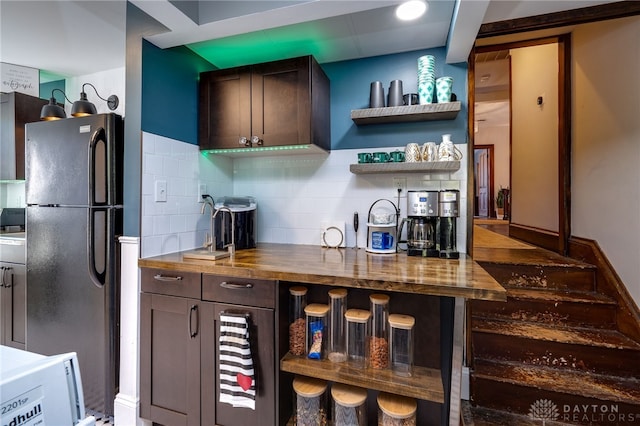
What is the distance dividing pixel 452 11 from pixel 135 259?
7.47 feet

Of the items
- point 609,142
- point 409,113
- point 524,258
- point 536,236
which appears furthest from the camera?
point 536,236

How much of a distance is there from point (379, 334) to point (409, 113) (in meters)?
1.29

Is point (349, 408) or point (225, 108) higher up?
point (225, 108)

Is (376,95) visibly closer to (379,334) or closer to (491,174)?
(379,334)

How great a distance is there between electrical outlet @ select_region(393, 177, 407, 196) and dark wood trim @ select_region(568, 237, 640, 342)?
156 cm

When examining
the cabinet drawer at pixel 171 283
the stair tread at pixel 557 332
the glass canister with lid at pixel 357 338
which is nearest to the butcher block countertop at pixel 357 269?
the cabinet drawer at pixel 171 283

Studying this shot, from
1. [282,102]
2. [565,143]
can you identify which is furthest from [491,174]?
[282,102]

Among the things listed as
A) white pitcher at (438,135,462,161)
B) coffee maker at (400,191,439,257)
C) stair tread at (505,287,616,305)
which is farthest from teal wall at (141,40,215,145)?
stair tread at (505,287,616,305)

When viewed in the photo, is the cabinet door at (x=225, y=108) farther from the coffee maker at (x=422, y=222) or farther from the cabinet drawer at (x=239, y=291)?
Answer: the coffee maker at (x=422, y=222)

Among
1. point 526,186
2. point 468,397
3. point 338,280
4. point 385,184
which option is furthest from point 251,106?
point 526,186

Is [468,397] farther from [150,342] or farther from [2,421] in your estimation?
[2,421]

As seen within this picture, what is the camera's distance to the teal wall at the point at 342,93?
185cm

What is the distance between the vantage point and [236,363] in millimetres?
1478

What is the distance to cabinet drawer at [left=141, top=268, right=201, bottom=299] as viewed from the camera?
63.3 inches
